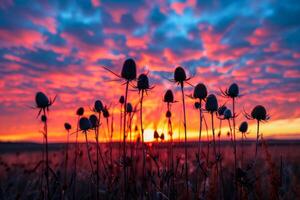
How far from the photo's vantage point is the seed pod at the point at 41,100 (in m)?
4.62

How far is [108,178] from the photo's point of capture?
14.9 feet

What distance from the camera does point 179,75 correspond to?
4883 millimetres

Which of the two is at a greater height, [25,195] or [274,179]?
[274,179]

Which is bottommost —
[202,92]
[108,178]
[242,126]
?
[108,178]

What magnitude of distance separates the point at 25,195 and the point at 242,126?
411 centimetres

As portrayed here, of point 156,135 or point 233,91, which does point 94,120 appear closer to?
point 156,135

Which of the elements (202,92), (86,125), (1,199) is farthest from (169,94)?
(1,199)

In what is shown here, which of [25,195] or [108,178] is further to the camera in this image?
[25,195]

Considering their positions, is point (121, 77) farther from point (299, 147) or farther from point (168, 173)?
point (299, 147)

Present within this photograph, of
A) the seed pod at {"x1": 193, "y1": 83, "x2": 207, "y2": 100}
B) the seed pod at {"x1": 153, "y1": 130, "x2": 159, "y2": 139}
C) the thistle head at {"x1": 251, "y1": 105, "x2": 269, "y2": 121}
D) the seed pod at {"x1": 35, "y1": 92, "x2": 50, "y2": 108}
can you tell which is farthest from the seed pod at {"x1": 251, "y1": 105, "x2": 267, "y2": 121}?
the seed pod at {"x1": 35, "y1": 92, "x2": 50, "y2": 108}

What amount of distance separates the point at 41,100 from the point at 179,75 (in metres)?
1.84

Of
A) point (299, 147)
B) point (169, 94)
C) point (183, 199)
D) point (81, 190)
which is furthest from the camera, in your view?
point (299, 147)

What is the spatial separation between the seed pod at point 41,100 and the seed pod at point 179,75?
1734 millimetres

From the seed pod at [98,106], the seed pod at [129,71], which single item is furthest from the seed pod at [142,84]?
the seed pod at [98,106]
